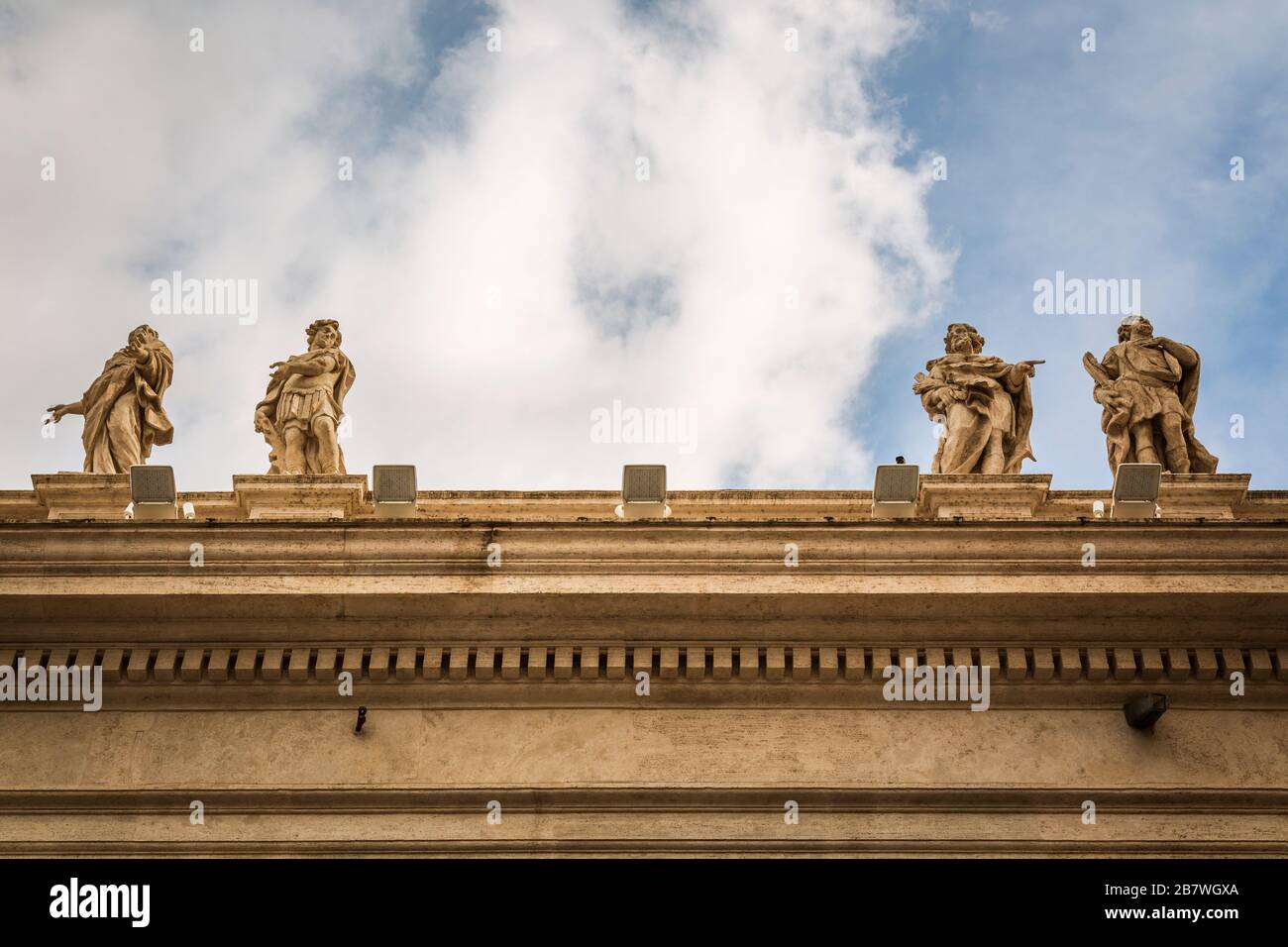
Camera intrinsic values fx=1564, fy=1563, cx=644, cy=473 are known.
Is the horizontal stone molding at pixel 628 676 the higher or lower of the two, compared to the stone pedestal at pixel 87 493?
lower

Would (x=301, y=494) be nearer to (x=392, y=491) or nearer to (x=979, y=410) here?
(x=392, y=491)

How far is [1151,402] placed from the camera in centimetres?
1497

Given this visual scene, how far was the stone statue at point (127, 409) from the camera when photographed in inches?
595

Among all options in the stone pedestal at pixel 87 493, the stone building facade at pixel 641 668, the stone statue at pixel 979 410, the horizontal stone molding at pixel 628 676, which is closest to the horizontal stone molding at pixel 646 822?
the stone building facade at pixel 641 668

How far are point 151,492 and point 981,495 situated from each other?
7.15 metres

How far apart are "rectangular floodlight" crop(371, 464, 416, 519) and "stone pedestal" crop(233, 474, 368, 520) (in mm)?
787

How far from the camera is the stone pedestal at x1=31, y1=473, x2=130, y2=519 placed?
46.5 ft

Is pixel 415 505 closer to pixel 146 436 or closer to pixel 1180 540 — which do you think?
pixel 146 436

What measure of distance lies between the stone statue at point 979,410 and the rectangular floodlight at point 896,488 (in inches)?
62.0

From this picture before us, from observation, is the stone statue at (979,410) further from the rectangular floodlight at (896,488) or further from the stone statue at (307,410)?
the stone statue at (307,410)

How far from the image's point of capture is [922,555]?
12.1m

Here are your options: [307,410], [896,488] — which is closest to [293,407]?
[307,410]

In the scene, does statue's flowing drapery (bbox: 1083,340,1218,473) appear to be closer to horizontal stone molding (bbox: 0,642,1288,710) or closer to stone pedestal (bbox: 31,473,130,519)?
horizontal stone molding (bbox: 0,642,1288,710)

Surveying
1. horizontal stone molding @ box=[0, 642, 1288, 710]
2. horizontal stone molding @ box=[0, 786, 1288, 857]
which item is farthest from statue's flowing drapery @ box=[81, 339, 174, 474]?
horizontal stone molding @ box=[0, 786, 1288, 857]
